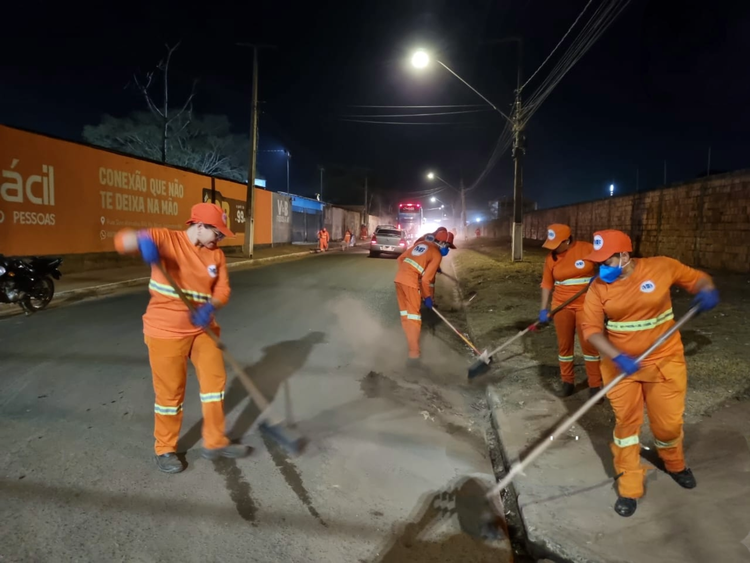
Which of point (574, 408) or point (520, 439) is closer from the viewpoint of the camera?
point (520, 439)

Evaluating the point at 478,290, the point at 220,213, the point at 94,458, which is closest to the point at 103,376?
the point at 94,458

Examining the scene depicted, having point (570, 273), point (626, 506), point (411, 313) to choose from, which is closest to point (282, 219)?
point (411, 313)

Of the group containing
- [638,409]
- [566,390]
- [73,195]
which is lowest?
[566,390]

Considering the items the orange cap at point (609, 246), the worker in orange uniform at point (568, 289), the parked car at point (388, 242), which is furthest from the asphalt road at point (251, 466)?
the parked car at point (388, 242)

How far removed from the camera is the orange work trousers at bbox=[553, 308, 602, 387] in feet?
17.0

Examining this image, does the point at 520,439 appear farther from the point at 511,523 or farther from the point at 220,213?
the point at 220,213

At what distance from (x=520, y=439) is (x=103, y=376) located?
13.9ft

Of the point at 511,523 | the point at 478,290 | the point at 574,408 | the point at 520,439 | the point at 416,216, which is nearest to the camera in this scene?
the point at 511,523

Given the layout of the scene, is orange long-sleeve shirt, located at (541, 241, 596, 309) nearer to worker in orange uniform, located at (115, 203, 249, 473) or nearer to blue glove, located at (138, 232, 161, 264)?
worker in orange uniform, located at (115, 203, 249, 473)

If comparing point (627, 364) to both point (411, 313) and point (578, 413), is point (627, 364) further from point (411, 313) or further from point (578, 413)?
point (411, 313)

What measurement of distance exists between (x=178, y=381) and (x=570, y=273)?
3771mm

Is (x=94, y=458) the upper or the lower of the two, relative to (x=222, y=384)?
lower

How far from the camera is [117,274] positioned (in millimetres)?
15438

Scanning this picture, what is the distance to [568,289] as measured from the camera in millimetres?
5297
